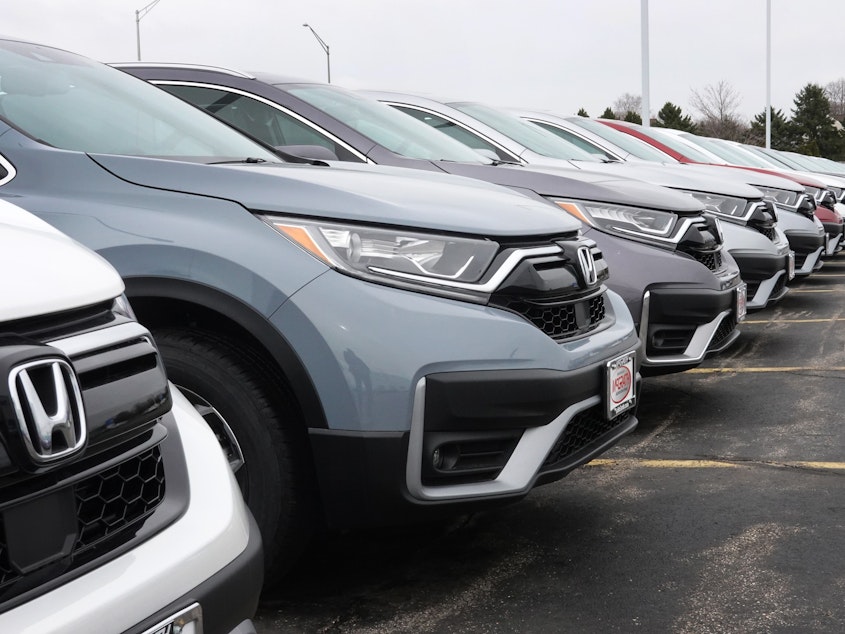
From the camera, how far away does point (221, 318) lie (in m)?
2.82

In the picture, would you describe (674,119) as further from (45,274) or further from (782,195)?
(45,274)

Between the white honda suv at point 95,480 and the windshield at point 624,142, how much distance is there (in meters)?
8.48

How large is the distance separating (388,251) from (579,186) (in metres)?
2.50

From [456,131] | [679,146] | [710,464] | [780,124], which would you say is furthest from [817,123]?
[710,464]

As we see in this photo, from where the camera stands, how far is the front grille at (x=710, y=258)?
5148mm

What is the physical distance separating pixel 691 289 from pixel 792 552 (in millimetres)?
1759

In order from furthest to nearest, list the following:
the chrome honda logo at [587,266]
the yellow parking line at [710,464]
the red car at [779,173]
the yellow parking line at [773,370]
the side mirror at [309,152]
→ the red car at [779,173] → the yellow parking line at [773,370] → the yellow parking line at [710,464] → the side mirror at [309,152] → the chrome honda logo at [587,266]

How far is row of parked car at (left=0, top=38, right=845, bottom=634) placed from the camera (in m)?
1.54

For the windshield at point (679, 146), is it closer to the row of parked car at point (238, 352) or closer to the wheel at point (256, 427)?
the row of parked car at point (238, 352)

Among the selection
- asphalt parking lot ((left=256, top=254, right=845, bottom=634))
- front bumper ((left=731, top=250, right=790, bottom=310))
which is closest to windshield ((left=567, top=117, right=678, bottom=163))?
front bumper ((left=731, top=250, right=790, bottom=310))

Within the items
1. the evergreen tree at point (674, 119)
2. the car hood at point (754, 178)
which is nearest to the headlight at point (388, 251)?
the car hood at point (754, 178)

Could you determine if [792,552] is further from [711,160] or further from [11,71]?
[711,160]

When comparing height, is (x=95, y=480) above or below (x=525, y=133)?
below

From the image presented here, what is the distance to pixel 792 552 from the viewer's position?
10.8 ft
